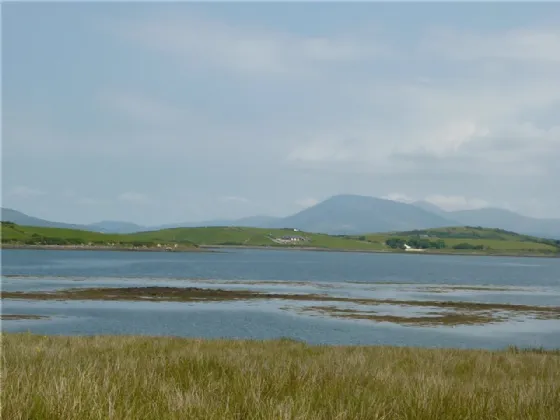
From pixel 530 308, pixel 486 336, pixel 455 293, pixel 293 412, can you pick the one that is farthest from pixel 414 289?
pixel 293 412

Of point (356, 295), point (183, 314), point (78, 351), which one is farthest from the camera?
point (356, 295)

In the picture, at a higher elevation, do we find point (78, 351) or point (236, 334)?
point (78, 351)

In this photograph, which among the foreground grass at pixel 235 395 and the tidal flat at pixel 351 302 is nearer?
the foreground grass at pixel 235 395

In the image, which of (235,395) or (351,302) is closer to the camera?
(235,395)

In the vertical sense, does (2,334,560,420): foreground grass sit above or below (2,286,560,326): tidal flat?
above

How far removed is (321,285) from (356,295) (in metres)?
14.3

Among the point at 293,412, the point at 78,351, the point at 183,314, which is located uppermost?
the point at 293,412

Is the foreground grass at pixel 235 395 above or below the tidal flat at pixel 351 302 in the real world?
above

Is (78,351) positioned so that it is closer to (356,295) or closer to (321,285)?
(356,295)

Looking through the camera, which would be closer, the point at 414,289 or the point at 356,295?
the point at 356,295

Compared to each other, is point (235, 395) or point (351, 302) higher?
point (235, 395)

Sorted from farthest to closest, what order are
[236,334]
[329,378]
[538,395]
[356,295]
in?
[356,295], [236,334], [329,378], [538,395]

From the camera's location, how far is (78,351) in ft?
40.0

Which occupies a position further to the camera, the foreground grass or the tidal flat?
the tidal flat
